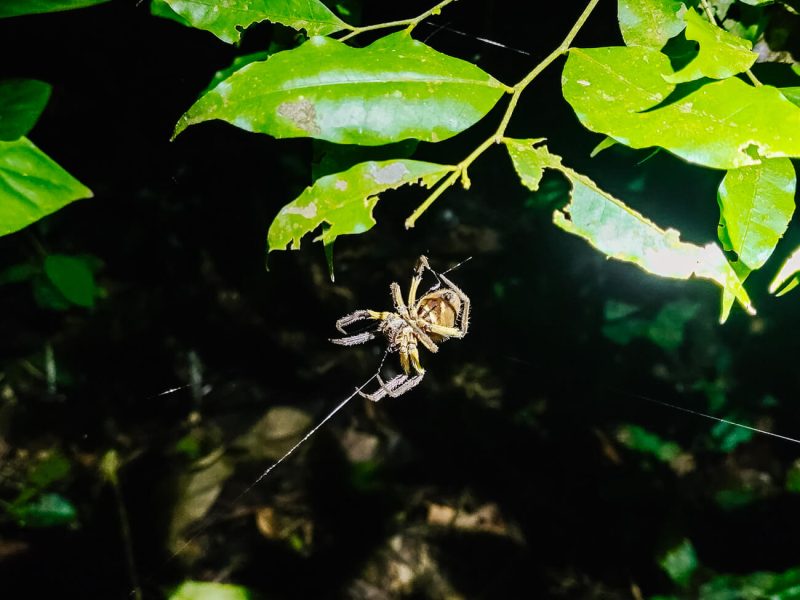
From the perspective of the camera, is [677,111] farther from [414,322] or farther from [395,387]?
[395,387]

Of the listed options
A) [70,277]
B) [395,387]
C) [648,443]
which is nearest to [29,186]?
[70,277]

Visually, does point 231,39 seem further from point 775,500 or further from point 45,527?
point 775,500

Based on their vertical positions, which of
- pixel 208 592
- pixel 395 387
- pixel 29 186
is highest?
pixel 29 186

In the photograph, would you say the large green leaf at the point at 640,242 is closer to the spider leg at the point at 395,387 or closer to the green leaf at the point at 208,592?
the spider leg at the point at 395,387

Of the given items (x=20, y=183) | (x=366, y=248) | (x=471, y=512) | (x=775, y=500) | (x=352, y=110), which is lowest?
(x=471, y=512)

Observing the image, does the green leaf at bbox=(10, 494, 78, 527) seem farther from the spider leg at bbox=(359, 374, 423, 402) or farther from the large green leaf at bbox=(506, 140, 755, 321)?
the large green leaf at bbox=(506, 140, 755, 321)

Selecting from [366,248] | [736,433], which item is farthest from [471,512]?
[366,248]

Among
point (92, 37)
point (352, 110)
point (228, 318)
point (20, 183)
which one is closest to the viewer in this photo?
point (352, 110)

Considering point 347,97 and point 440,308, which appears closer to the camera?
point 347,97
